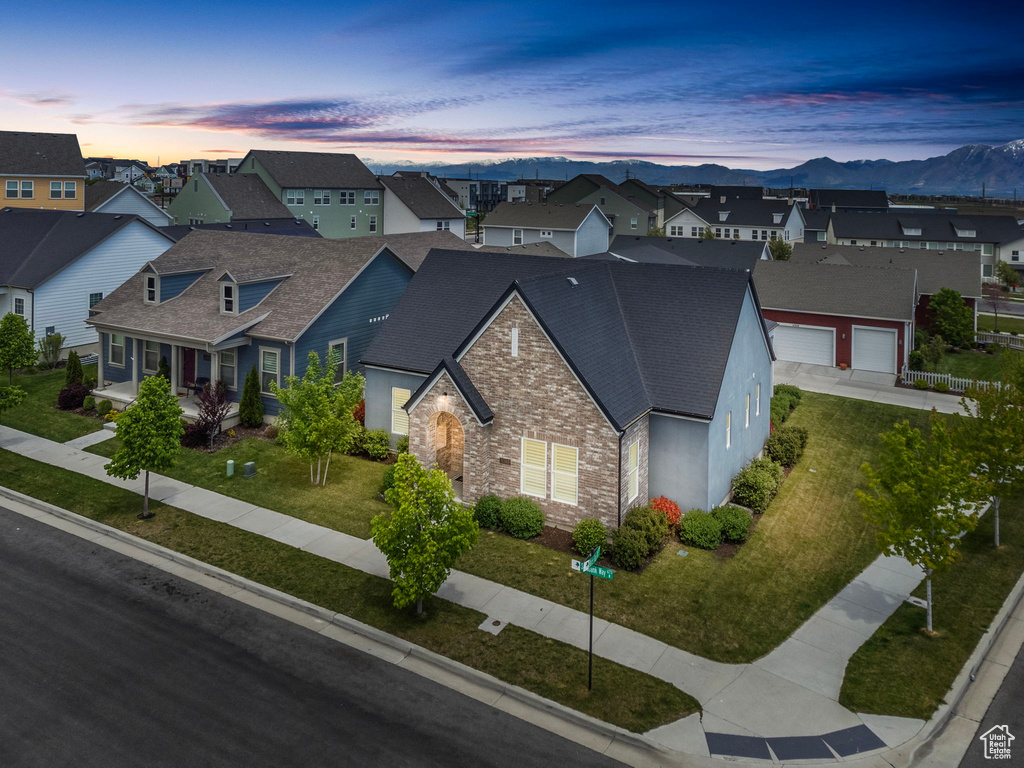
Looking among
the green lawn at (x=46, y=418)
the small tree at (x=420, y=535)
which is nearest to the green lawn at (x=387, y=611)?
the small tree at (x=420, y=535)

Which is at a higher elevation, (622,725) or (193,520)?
(193,520)

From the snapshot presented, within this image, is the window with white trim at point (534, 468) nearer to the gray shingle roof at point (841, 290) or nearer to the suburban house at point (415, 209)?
the gray shingle roof at point (841, 290)

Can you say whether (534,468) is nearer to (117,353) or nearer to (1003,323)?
(117,353)

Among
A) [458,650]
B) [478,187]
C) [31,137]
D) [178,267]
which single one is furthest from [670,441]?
[478,187]

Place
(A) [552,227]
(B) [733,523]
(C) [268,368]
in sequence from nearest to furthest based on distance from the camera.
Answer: (B) [733,523]
(C) [268,368]
(A) [552,227]

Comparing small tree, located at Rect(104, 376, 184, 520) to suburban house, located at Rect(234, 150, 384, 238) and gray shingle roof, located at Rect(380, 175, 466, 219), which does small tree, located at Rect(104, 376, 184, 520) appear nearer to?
suburban house, located at Rect(234, 150, 384, 238)

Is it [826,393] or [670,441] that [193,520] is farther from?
[826,393]

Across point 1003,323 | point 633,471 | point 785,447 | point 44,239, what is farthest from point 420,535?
point 1003,323
